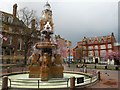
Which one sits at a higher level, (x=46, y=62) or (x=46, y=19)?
(x=46, y=19)

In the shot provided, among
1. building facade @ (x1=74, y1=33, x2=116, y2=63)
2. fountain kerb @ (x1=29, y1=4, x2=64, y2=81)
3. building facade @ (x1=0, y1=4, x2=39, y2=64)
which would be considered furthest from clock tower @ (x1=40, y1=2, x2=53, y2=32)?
building facade @ (x1=74, y1=33, x2=116, y2=63)

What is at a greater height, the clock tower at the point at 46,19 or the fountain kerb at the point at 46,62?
the clock tower at the point at 46,19

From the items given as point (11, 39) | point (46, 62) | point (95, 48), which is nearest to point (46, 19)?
point (46, 62)

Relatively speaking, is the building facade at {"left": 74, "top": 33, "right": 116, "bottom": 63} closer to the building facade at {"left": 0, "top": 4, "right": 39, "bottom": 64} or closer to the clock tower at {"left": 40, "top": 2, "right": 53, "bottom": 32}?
the building facade at {"left": 0, "top": 4, "right": 39, "bottom": 64}

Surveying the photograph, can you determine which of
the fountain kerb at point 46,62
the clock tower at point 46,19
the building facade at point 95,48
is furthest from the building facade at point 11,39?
the building facade at point 95,48

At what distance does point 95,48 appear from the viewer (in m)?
86.8

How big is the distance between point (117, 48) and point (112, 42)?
539 centimetres

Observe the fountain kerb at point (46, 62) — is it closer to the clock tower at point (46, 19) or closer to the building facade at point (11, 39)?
the clock tower at point (46, 19)

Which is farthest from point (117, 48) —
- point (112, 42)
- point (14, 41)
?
point (14, 41)

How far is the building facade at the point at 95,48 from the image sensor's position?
82188mm

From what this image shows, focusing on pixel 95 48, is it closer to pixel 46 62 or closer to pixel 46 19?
pixel 46 19

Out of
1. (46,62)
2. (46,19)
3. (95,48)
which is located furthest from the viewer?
(95,48)

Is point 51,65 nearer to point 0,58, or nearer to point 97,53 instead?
point 0,58

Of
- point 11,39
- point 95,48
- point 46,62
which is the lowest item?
point 46,62
